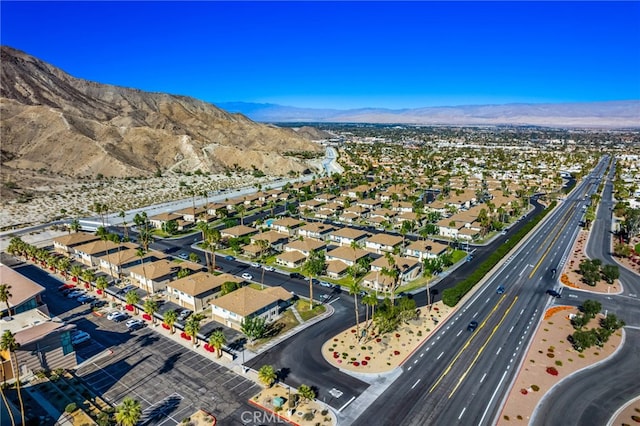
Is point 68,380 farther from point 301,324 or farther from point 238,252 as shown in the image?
point 238,252

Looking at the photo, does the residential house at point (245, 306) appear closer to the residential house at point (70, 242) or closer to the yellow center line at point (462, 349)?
the yellow center line at point (462, 349)

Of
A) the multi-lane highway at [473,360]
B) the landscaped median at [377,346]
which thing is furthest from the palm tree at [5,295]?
the multi-lane highway at [473,360]

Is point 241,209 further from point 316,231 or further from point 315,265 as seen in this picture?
point 315,265

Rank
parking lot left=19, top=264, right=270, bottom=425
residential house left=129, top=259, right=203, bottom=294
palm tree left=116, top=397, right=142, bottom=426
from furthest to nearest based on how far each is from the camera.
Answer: residential house left=129, top=259, right=203, bottom=294, parking lot left=19, top=264, right=270, bottom=425, palm tree left=116, top=397, right=142, bottom=426

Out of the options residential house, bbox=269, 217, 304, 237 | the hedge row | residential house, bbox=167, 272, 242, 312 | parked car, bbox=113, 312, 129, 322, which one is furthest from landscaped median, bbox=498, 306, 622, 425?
residential house, bbox=269, 217, 304, 237

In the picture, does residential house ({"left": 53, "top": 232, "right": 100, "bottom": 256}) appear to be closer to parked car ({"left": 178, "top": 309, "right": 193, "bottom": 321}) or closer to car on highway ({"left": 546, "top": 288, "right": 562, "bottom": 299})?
parked car ({"left": 178, "top": 309, "right": 193, "bottom": 321})

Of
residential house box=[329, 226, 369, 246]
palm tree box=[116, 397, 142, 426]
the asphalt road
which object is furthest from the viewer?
residential house box=[329, 226, 369, 246]

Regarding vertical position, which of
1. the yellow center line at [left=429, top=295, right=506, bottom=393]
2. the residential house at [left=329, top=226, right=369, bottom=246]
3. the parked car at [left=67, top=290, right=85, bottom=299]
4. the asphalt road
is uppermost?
the residential house at [left=329, top=226, right=369, bottom=246]

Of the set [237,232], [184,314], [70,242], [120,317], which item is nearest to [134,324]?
[120,317]
